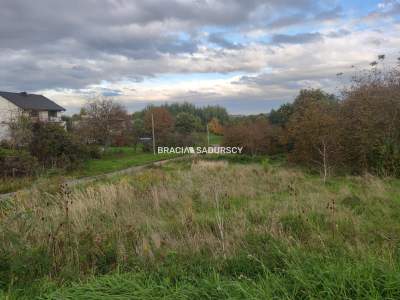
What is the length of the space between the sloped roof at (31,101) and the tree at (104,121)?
6.81 m

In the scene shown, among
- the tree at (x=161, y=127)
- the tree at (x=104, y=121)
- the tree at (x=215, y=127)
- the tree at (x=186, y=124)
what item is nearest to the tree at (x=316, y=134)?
the tree at (x=104, y=121)

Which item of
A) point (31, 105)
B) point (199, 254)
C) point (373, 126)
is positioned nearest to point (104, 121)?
point (31, 105)

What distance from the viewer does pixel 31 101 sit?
1665 inches

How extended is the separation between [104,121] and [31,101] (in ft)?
39.5

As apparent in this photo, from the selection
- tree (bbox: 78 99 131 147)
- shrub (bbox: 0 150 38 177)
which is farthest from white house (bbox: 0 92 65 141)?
shrub (bbox: 0 150 38 177)

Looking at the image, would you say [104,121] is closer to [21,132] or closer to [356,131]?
[21,132]

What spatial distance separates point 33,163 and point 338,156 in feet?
57.2

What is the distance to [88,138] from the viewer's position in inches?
1398

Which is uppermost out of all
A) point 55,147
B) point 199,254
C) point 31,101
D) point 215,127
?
point 31,101

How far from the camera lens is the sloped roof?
126 ft

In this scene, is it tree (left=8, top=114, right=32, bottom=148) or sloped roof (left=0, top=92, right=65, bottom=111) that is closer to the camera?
tree (left=8, top=114, right=32, bottom=148)

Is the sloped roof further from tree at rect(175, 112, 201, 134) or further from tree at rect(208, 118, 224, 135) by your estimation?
tree at rect(208, 118, 224, 135)

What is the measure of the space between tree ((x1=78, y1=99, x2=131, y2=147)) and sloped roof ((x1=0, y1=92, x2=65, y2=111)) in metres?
6.81

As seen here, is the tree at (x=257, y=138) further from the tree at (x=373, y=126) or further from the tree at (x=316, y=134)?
the tree at (x=373, y=126)
